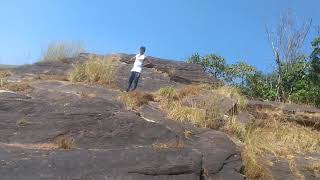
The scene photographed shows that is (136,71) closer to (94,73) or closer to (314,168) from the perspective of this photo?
(94,73)

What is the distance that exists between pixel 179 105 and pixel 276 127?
3.61 m

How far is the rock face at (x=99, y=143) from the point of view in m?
9.55

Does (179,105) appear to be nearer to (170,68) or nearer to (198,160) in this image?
(198,160)

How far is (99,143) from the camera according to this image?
1085 centimetres

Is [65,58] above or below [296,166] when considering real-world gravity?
above

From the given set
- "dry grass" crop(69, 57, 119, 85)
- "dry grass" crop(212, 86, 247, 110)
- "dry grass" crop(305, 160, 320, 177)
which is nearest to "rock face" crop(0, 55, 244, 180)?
"dry grass" crop(305, 160, 320, 177)

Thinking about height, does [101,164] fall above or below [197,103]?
below

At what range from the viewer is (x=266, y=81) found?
27188mm

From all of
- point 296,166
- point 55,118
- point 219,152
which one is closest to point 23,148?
point 55,118

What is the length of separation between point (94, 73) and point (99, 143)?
620 cm

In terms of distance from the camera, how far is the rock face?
955 cm

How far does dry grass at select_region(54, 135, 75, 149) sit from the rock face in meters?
0.03

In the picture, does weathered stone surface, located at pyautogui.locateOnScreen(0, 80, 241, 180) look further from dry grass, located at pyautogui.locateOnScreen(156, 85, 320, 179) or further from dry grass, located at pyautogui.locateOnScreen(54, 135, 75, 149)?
dry grass, located at pyautogui.locateOnScreen(156, 85, 320, 179)

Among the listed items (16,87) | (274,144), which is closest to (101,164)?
(16,87)
